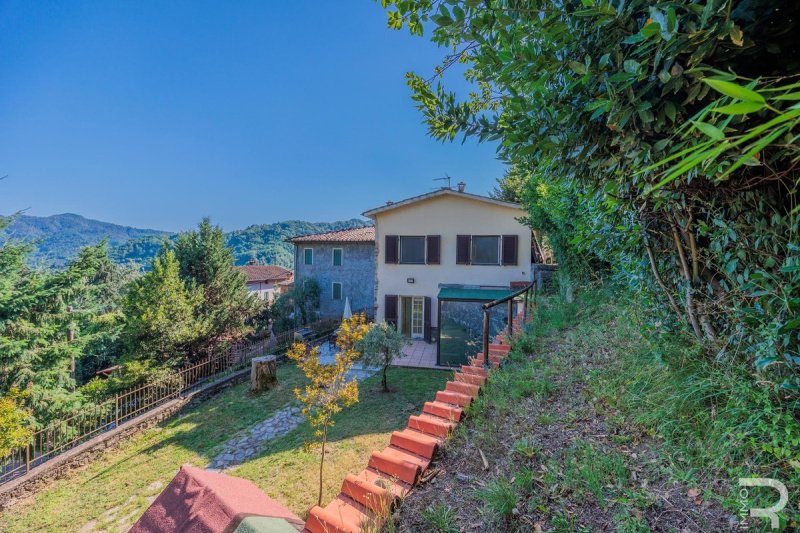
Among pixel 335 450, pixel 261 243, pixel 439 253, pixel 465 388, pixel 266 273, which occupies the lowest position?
pixel 335 450

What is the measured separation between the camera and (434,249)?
14.1 meters

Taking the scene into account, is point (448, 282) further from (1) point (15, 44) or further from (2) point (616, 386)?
(1) point (15, 44)

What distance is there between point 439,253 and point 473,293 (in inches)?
105

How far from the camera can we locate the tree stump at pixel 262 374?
9.97 m

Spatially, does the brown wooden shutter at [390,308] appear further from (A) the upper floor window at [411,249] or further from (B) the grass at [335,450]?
(B) the grass at [335,450]

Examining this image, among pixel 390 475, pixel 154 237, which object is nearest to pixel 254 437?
pixel 390 475

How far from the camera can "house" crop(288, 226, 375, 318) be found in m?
18.7

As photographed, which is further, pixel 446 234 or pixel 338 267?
pixel 338 267

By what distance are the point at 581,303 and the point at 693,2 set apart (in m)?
6.35

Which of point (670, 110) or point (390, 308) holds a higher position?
point (670, 110)

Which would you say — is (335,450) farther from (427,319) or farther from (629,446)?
(427,319)

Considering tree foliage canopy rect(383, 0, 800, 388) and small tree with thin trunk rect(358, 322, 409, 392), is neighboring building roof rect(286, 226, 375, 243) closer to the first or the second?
small tree with thin trunk rect(358, 322, 409, 392)

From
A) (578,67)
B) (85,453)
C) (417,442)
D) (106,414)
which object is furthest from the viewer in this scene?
(106,414)

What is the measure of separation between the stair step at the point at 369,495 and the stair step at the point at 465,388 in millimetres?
1770
